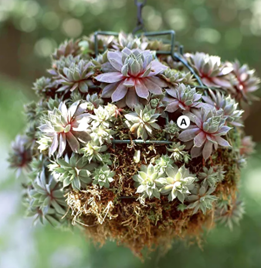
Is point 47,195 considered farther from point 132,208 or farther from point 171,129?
point 171,129

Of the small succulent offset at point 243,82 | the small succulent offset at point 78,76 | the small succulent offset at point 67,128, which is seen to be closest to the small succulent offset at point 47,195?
the small succulent offset at point 67,128

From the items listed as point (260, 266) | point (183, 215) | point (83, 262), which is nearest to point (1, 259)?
point (83, 262)

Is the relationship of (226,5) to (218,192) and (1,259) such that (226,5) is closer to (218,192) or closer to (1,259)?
(218,192)

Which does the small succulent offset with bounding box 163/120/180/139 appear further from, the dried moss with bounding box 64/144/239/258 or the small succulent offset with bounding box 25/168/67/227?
the small succulent offset with bounding box 25/168/67/227

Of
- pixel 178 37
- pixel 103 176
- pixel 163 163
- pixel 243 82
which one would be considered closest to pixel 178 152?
pixel 163 163

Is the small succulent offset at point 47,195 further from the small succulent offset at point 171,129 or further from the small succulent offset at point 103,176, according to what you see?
the small succulent offset at point 171,129

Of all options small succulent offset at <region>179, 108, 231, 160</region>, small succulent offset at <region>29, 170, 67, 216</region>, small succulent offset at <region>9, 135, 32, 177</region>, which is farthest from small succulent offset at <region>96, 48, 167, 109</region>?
small succulent offset at <region>9, 135, 32, 177</region>
